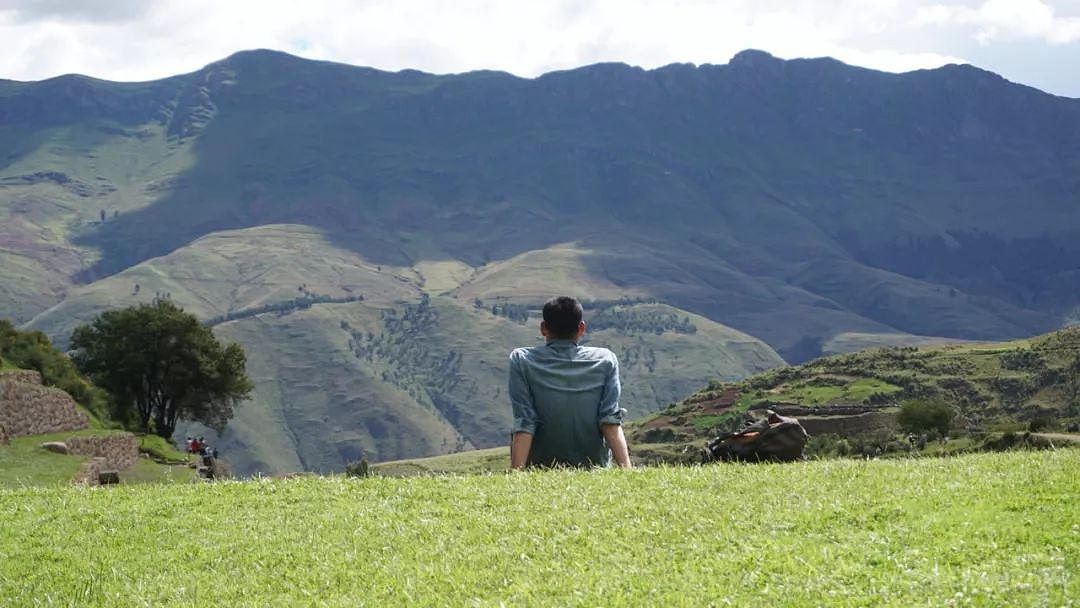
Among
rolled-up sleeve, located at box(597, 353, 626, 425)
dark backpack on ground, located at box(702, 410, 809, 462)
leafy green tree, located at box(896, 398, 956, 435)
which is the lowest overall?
leafy green tree, located at box(896, 398, 956, 435)

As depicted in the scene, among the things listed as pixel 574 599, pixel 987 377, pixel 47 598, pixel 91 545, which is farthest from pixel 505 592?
pixel 987 377

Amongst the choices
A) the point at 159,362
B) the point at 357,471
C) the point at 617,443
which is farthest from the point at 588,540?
the point at 159,362

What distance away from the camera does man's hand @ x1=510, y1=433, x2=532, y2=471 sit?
16.0m

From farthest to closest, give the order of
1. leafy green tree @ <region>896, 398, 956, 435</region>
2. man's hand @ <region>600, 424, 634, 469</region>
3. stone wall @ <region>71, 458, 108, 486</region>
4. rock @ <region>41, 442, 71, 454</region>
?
leafy green tree @ <region>896, 398, 956, 435</region>
rock @ <region>41, 442, 71, 454</region>
stone wall @ <region>71, 458, 108, 486</region>
man's hand @ <region>600, 424, 634, 469</region>

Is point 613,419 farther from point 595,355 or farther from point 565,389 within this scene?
point 595,355

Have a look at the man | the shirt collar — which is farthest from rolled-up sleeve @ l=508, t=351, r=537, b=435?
the shirt collar

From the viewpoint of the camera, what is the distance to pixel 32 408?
2160 inches

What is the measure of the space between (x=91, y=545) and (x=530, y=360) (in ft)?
19.1

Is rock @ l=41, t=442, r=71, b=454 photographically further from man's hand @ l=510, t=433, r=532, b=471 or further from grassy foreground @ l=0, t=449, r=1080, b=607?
man's hand @ l=510, t=433, r=532, b=471

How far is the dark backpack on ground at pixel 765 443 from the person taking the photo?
18.0 m

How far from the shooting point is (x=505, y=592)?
34.2ft

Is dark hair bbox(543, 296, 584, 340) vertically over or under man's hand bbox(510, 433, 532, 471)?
over

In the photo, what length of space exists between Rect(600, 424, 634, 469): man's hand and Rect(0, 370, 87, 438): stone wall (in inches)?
1565

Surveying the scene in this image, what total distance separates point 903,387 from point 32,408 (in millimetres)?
116569
